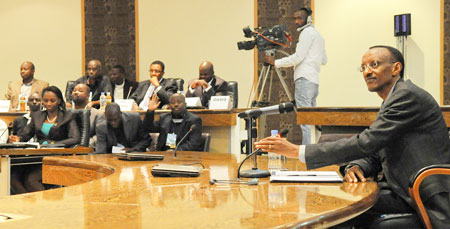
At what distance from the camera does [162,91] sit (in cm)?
668

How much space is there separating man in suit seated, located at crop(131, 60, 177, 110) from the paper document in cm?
438

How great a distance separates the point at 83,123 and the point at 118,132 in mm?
406

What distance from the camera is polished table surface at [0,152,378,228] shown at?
56.0 inches

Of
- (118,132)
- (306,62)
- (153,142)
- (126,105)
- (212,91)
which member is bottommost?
(153,142)

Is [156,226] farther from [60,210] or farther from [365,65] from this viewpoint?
[365,65]

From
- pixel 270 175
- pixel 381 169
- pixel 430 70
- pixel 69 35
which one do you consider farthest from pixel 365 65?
pixel 69 35

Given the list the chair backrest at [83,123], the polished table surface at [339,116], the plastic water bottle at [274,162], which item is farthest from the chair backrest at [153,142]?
the plastic water bottle at [274,162]

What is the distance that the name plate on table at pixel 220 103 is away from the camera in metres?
6.09

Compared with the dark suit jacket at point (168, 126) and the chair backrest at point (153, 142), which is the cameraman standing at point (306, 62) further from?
the chair backrest at point (153, 142)

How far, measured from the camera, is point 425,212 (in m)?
2.14

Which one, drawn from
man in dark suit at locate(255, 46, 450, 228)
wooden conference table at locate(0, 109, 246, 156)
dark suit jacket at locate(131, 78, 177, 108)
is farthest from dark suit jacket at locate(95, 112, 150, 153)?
man in dark suit at locate(255, 46, 450, 228)

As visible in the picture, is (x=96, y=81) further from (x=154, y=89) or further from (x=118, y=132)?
(x=118, y=132)

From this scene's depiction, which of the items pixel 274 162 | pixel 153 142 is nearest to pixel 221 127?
pixel 153 142

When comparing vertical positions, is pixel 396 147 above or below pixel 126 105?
below
